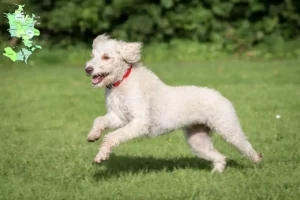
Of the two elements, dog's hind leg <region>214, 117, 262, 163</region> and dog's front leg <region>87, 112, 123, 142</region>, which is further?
dog's hind leg <region>214, 117, 262, 163</region>

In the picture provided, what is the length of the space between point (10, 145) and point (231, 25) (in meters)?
15.5

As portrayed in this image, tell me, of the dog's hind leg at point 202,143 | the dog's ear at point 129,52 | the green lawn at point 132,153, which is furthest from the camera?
the dog's hind leg at point 202,143

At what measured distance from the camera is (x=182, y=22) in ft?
74.3

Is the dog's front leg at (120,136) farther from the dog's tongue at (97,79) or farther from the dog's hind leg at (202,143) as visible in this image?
the dog's hind leg at (202,143)

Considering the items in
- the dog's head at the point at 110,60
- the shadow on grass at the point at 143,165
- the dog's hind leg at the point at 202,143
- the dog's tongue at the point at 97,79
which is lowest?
the shadow on grass at the point at 143,165

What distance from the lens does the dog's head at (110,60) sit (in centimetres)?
625

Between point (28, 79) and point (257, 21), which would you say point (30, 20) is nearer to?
point (28, 79)

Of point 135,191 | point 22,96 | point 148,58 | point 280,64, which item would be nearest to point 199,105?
point 135,191

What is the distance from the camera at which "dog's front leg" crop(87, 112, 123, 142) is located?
615cm

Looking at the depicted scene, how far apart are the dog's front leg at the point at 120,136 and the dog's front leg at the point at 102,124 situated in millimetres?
145

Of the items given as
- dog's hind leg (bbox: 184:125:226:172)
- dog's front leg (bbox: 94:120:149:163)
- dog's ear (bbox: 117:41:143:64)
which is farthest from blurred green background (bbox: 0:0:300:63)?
dog's front leg (bbox: 94:120:149:163)

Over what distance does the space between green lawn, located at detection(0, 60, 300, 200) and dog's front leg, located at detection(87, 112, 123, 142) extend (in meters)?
0.46

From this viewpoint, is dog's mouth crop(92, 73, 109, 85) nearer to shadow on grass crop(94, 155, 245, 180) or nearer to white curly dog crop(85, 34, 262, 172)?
white curly dog crop(85, 34, 262, 172)

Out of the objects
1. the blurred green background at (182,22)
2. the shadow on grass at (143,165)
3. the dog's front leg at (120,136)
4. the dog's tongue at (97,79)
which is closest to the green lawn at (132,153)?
the shadow on grass at (143,165)
